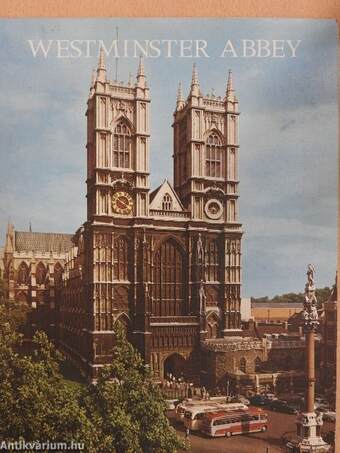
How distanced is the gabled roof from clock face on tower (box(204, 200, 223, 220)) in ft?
0.87

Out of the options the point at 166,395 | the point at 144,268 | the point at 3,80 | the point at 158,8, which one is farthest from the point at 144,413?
the point at 158,8

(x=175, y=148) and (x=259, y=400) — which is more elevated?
(x=175, y=148)

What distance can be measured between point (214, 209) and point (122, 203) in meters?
0.85

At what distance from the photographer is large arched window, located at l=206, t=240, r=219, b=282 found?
4332 mm

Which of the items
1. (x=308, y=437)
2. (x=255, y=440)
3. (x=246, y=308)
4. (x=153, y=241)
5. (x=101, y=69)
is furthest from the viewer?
(x=153, y=241)

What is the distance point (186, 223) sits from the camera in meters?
4.41

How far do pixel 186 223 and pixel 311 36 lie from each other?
74.8 inches

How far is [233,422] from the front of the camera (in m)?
4.00

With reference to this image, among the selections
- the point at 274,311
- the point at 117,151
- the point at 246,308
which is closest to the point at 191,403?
the point at 246,308

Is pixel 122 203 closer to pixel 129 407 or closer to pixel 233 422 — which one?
pixel 129 407

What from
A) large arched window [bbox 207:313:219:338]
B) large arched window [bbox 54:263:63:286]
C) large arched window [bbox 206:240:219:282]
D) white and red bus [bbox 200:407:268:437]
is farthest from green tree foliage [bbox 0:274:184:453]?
large arched window [bbox 206:240:219:282]

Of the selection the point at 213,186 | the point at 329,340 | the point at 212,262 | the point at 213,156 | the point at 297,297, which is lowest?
the point at 329,340

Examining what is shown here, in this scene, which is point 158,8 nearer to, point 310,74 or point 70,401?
point 310,74

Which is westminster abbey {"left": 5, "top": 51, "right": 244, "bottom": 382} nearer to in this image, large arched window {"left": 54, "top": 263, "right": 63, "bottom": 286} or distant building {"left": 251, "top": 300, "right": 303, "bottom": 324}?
large arched window {"left": 54, "top": 263, "right": 63, "bottom": 286}
